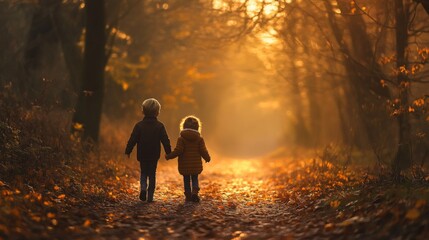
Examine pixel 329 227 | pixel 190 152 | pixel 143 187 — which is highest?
pixel 190 152

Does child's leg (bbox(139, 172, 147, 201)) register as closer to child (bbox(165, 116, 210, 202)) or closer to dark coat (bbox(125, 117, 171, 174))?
dark coat (bbox(125, 117, 171, 174))

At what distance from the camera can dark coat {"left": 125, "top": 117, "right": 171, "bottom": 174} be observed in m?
9.58

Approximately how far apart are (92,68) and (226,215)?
734cm

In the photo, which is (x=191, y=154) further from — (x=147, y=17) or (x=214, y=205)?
(x=147, y=17)

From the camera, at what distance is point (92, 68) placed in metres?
14.3

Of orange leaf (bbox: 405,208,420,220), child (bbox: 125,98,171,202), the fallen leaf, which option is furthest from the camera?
child (bbox: 125,98,171,202)

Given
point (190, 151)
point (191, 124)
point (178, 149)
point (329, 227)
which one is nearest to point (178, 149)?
point (178, 149)

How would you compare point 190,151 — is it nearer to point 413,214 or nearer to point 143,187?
point 143,187

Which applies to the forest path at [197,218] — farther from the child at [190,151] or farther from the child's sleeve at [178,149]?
the child's sleeve at [178,149]

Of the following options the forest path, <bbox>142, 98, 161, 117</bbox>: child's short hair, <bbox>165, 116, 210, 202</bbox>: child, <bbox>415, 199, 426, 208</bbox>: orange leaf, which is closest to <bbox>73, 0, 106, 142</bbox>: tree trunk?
the forest path

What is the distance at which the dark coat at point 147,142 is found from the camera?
958cm

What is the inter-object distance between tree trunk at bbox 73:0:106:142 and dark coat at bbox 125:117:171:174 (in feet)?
15.7

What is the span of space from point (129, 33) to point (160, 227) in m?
16.2

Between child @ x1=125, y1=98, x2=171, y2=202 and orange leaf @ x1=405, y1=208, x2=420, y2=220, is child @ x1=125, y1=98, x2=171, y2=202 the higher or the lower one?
the higher one
